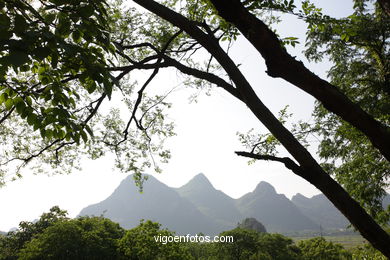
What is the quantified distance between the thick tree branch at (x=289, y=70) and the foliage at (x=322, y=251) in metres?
28.9

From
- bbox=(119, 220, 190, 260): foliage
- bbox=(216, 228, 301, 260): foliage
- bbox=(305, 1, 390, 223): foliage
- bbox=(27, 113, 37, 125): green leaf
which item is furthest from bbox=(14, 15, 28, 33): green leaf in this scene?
bbox=(216, 228, 301, 260): foliage

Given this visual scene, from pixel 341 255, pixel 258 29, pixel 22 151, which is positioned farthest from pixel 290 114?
pixel 341 255

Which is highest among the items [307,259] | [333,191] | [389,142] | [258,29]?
[258,29]

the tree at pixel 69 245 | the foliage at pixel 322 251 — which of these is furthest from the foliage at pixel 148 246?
the foliage at pixel 322 251

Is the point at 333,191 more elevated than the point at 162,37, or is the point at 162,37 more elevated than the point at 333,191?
the point at 162,37

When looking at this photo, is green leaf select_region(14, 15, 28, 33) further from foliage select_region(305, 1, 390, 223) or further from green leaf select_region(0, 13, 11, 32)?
foliage select_region(305, 1, 390, 223)

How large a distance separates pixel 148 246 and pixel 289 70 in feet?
56.3

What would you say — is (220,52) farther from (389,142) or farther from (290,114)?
(290,114)

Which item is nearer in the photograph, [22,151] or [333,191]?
[333,191]

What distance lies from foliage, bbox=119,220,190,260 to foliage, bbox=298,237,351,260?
17.2m

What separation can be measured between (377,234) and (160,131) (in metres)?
8.03

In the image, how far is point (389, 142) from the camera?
2189 millimetres

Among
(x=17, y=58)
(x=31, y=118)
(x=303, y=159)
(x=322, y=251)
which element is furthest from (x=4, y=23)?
(x=322, y=251)

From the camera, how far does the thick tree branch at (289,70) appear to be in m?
2.08
